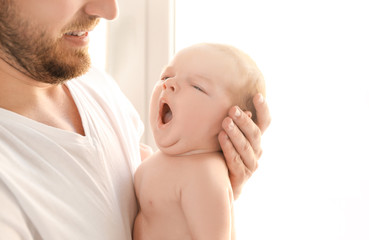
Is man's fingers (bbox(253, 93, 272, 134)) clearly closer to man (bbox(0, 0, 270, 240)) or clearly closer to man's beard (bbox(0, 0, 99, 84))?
man (bbox(0, 0, 270, 240))

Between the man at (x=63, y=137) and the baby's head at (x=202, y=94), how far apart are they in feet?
0.11

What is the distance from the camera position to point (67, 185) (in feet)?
3.30

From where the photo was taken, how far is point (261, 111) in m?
1.12

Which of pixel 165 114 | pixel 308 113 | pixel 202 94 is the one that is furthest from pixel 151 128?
pixel 308 113

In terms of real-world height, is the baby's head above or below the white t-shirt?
above

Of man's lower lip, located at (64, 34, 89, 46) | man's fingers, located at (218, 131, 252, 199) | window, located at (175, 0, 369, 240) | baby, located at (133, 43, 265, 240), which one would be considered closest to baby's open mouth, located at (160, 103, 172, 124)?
baby, located at (133, 43, 265, 240)

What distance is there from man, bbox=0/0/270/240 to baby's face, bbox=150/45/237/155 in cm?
4

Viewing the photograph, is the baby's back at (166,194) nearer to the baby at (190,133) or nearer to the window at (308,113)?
the baby at (190,133)

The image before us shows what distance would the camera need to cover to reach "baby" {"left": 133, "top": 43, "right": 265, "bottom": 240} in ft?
3.36

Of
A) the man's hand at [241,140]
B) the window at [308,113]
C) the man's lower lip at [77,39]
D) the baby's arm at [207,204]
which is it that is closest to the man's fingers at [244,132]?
the man's hand at [241,140]

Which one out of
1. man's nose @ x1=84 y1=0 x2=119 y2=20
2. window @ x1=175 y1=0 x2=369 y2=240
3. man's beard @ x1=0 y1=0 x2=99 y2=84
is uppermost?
man's nose @ x1=84 y1=0 x2=119 y2=20

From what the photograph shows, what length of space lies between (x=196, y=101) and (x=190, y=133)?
0.07 meters

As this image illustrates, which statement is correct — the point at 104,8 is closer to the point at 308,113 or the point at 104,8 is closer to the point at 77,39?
the point at 77,39

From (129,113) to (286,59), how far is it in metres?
0.62
